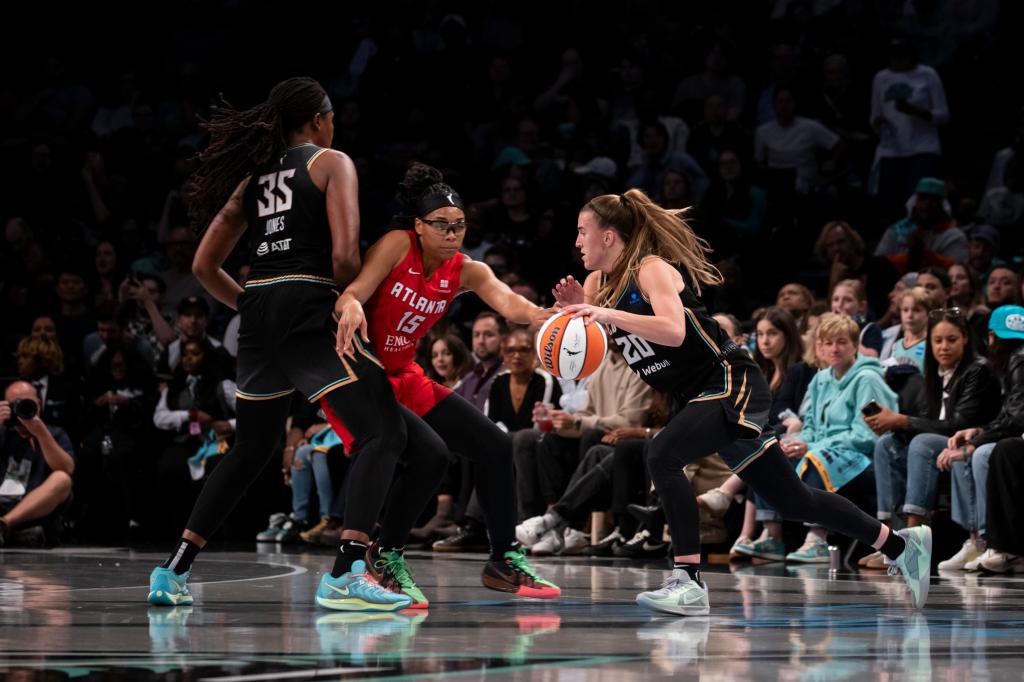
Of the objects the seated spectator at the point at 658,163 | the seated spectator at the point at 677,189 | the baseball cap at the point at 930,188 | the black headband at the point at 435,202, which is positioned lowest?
the black headband at the point at 435,202

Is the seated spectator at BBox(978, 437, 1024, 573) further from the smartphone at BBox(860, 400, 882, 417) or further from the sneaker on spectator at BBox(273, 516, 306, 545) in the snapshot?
the sneaker on spectator at BBox(273, 516, 306, 545)

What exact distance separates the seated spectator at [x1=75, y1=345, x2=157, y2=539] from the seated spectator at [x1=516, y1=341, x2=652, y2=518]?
3383mm

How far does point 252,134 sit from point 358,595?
1.65 meters

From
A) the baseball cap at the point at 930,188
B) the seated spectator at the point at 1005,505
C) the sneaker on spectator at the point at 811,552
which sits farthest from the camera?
the baseball cap at the point at 930,188

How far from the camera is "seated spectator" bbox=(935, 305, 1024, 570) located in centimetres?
726

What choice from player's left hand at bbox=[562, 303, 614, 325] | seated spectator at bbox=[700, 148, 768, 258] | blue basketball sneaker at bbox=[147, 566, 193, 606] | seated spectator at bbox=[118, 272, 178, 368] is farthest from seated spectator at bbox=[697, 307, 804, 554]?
seated spectator at bbox=[118, 272, 178, 368]

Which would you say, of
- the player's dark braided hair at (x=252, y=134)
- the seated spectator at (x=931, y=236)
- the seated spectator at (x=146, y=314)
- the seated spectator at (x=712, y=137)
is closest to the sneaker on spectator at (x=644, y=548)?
the seated spectator at (x=931, y=236)

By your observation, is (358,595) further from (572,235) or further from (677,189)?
(572,235)

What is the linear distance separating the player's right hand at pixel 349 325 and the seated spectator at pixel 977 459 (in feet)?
12.6

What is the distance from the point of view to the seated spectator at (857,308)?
8.63m

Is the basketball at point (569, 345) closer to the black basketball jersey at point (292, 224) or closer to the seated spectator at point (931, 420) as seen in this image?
the black basketball jersey at point (292, 224)

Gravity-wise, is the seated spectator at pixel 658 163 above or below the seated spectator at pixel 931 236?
above

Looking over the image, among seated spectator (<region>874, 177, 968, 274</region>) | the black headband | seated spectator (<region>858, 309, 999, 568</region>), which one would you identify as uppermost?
seated spectator (<region>874, 177, 968, 274</region>)

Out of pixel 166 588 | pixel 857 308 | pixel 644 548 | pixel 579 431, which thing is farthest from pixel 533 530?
pixel 166 588
